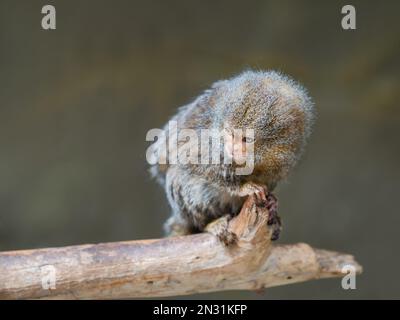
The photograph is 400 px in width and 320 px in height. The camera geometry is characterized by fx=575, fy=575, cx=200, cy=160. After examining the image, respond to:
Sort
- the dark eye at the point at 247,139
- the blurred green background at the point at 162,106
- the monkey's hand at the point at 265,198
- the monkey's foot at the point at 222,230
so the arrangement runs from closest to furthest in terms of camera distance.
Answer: the dark eye at the point at 247,139 < the monkey's hand at the point at 265,198 < the monkey's foot at the point at 222,230 < the blurred green background at the point at 162,106

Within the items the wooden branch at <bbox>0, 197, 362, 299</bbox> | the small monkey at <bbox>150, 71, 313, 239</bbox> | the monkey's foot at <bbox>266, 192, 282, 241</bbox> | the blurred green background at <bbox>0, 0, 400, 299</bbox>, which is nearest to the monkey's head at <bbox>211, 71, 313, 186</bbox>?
the small monkey at <bbox>150, 71, 313, 239</bbox>

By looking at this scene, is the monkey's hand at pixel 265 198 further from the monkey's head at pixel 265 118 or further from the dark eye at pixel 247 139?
the dark eye at pixel 247 139

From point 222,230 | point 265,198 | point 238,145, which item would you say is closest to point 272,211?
point 265,198

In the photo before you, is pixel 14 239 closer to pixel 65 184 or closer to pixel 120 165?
pixel 65 184

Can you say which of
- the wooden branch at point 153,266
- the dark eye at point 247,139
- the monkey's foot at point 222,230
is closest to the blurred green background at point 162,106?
the monkey's foot at point 222,230

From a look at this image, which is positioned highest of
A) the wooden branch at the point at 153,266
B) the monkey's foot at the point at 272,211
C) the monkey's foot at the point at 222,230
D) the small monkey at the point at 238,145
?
the small monkey at the point at 238,145

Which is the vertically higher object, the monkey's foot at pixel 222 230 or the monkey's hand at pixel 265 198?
the monkey's hand at pixel 265 198

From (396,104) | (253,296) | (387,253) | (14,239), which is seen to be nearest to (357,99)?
(396,104)
